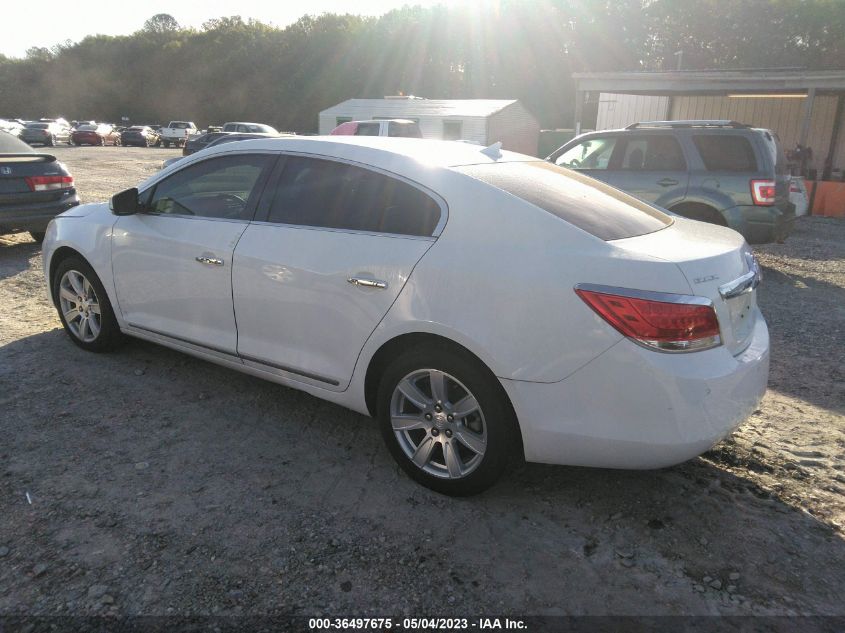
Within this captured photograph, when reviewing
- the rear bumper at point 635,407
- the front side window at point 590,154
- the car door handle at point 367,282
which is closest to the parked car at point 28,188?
the car door handle at point 367,282

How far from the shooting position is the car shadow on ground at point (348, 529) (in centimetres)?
244

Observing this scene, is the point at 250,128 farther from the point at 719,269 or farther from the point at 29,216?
the point at 719,269

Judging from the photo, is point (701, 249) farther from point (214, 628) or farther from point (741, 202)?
point (741, 202)

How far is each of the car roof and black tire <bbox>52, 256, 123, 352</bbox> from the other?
5.00 feet

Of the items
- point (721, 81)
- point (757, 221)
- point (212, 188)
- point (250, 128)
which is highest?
point (721, 81)

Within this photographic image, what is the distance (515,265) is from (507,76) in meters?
55.7

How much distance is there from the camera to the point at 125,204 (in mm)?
4230

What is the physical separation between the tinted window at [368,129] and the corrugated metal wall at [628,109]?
7843mm

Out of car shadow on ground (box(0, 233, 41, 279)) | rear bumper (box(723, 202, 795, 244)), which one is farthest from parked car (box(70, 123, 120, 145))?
rear bumper (box(723, 202, 795, 244))

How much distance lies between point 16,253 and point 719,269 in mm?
8411

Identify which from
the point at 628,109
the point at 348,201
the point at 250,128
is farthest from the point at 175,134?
Answer: the point at 348,201

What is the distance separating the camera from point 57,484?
3098 millimetres

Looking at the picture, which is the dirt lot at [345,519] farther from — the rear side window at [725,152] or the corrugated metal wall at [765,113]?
the corrugated metal wall at [765,113]

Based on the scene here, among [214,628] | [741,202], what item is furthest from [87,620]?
[741,202]
